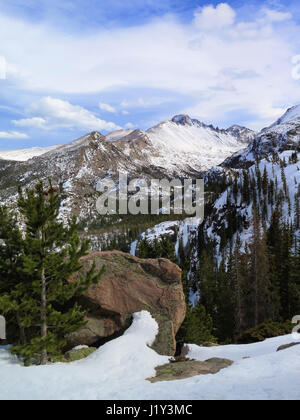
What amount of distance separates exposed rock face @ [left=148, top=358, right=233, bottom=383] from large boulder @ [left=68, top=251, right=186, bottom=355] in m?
2.43

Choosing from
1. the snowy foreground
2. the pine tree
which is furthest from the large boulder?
the pine tree

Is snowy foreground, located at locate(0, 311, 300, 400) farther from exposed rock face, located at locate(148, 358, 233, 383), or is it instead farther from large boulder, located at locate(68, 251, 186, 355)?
large boulder, located at locate(68, 251, 186, 355)

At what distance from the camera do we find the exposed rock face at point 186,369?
12.1 meters

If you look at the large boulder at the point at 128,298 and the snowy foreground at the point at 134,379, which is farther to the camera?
the large boulder at the point at 128,298

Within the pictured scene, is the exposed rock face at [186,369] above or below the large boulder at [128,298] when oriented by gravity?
below

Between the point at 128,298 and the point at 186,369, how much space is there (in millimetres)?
6674

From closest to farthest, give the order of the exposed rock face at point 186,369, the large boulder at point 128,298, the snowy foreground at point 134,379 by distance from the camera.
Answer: the snowy foreground at point 134,379 < the exposed rock face at point 186,369 < the large boulder at point 128,298

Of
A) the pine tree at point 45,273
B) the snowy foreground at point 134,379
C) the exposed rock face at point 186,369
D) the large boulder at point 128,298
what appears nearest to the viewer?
the snowy foreground at point 134,379

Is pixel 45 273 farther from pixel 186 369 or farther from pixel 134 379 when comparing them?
pixel 186 369

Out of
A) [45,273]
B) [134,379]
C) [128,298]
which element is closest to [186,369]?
[134,379]

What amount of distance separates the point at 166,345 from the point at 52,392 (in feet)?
25.7

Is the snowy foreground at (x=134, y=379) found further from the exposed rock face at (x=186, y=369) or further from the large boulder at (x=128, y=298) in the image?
the large boulder at (x=128, y=298)

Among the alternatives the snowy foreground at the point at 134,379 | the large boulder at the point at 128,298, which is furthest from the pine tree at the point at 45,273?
the large boulder at the point at 128,298

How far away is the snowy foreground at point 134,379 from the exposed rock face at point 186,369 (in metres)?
0.52
